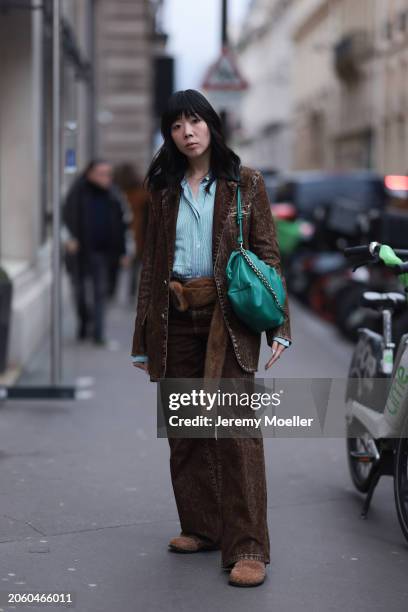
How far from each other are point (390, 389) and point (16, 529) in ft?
5.61

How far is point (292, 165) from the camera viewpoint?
7181 cm

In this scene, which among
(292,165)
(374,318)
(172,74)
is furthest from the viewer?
(292,165)

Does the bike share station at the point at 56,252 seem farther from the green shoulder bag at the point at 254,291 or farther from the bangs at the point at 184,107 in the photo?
the green shoulder bag at the point at 254,291

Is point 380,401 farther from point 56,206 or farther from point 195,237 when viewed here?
Result: point 56,206

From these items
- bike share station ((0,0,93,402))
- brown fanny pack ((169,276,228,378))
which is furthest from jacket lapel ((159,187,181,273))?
bike share station ((0,0,93,402))

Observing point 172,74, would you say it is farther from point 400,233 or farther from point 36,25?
point 400,233

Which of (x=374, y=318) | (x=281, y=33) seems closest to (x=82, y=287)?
(x=374, y=318)

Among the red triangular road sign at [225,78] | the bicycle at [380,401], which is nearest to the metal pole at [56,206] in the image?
the bicycle at [380,401]

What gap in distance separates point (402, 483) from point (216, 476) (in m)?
0.80

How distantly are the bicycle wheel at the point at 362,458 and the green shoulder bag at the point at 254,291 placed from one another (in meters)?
1.33

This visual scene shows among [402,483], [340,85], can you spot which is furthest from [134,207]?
[340,85]

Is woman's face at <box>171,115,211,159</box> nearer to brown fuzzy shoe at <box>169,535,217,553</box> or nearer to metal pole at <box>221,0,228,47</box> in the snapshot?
Answer: brown fuzzy shoe at <box>169,535,217,553</box>

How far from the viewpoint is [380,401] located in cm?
602

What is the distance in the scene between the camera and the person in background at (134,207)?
56.6ft
